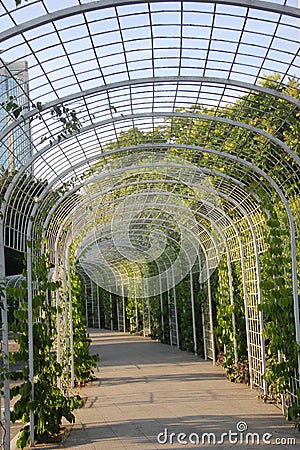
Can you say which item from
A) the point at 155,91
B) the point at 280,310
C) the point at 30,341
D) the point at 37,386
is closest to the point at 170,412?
the point at 280,310

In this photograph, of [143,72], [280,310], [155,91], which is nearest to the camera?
[143,72]

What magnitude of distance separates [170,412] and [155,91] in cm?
480

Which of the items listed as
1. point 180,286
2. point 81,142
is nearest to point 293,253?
point 81,142

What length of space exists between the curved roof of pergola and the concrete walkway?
279cm

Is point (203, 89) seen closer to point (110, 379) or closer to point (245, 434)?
point (245, 434)

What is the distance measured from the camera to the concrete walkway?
7.95m

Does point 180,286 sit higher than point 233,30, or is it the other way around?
point 233,30

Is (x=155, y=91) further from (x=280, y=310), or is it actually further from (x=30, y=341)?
(x=30, y=341)

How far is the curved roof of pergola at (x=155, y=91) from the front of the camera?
20.6 feet

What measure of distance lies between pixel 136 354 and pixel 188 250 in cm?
384

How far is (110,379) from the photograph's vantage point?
14477 mm

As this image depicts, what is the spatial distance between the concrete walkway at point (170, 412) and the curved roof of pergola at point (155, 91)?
9.15ft

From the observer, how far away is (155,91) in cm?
823

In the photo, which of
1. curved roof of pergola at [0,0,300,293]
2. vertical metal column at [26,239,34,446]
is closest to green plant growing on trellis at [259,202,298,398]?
curved roof of pergola at [0,0,300,293]
